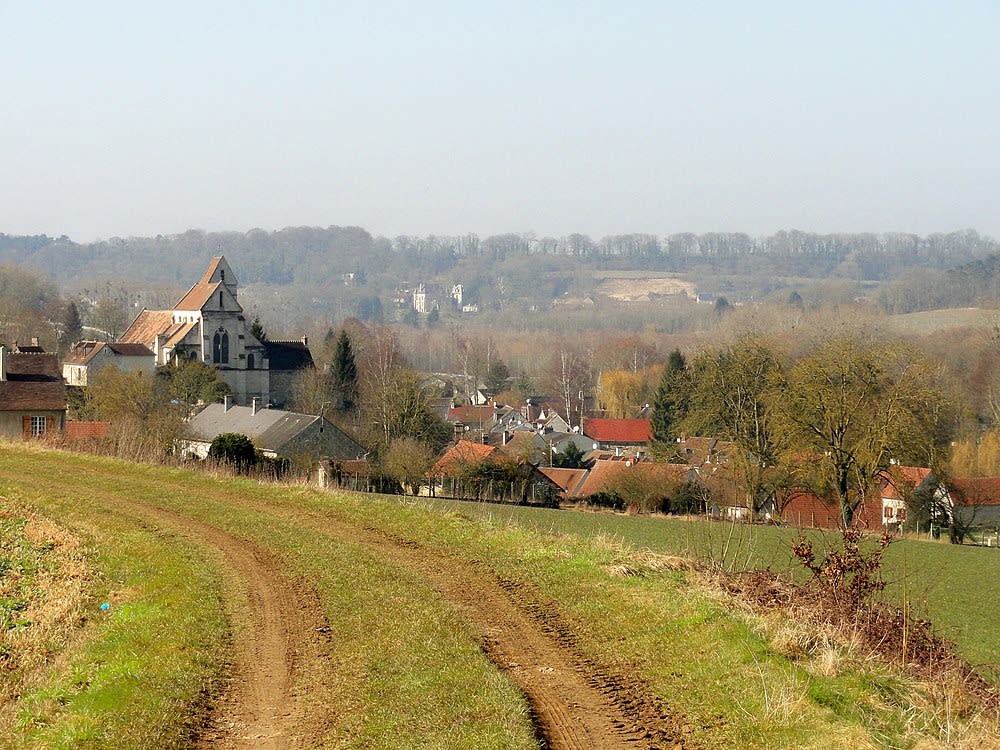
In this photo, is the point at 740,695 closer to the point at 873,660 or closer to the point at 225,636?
the point at 873,660

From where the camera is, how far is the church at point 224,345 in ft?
260

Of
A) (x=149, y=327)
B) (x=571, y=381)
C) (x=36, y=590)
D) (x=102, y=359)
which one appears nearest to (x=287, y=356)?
(x=149, y=327)

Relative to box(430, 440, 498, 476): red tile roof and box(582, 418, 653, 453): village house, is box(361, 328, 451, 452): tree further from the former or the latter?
box(582, 418, 653, 453): village house

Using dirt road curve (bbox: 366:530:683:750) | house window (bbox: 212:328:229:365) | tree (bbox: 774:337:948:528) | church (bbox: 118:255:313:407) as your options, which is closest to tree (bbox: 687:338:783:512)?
tree (bbox: 774:337:948:528)

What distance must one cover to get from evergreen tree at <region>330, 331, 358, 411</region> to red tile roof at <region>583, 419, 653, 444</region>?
17407 mm

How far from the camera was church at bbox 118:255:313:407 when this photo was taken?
7938 centimetres

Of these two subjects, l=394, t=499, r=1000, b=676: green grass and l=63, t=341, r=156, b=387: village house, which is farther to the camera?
l=63, t=341, r=156, b=387: village house

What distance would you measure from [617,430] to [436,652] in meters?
74.0

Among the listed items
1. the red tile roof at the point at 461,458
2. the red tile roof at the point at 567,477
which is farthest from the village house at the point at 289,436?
the red tile roof at the point at 567,477

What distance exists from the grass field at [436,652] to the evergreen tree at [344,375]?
62.5 meters

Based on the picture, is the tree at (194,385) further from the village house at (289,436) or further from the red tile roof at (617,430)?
the red tile roof at (617,430)

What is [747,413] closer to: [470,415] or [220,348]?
[470,415]

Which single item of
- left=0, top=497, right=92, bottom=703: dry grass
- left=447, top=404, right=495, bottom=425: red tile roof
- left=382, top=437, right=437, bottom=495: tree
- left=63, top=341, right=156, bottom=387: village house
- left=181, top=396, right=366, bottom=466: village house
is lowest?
left=447, top=404, right=495, bottom=425: red tile roof

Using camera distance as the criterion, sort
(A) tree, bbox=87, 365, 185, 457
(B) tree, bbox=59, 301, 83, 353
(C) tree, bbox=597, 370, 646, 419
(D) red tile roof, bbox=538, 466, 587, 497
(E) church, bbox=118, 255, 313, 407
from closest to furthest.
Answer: (A) tree, bbox=87, 365, 185, 457
(D) red tile roof, bbox=538, 466, 587, 497
(E) church, bbox=118, 255, 313, 407
(C) tree, bbox=597, 370, 646, 419
(B) tree, bbox=59, 301, 83, 353
